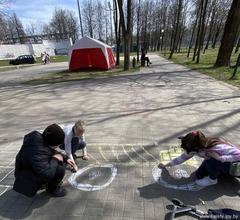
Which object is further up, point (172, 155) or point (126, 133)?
point (172, 155)

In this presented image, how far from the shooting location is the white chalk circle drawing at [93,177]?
12.0ft

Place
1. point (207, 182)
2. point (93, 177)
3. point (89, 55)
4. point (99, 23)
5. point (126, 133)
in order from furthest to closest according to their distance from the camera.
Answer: point (99, 23) < point (89, 55) < point (126, 133) < point (93, 177) < point (207, 182)

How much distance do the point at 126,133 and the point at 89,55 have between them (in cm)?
1391

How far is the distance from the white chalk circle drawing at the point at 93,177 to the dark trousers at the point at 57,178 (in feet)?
1.17

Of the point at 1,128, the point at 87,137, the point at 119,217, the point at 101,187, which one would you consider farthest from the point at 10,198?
the point at 1,128

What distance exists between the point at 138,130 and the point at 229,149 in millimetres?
2702

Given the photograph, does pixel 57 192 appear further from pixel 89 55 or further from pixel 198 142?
pixel 89 55

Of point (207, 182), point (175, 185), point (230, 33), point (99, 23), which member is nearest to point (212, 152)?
point (207, 182)

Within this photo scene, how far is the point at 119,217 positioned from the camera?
3.00 m

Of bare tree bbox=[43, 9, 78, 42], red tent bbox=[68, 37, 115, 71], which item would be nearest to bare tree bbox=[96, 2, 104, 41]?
bare tree bbox=[43, 9, 78, 42]

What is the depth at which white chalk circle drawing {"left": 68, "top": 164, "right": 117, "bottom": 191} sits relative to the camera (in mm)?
3658

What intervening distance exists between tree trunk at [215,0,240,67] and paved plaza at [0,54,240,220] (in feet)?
19.5

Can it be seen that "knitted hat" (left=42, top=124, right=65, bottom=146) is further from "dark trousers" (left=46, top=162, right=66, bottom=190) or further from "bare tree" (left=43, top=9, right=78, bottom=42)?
"bare tree" (left=43, top=9, right=78, bottom=42)

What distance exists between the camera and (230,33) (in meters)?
16.0
